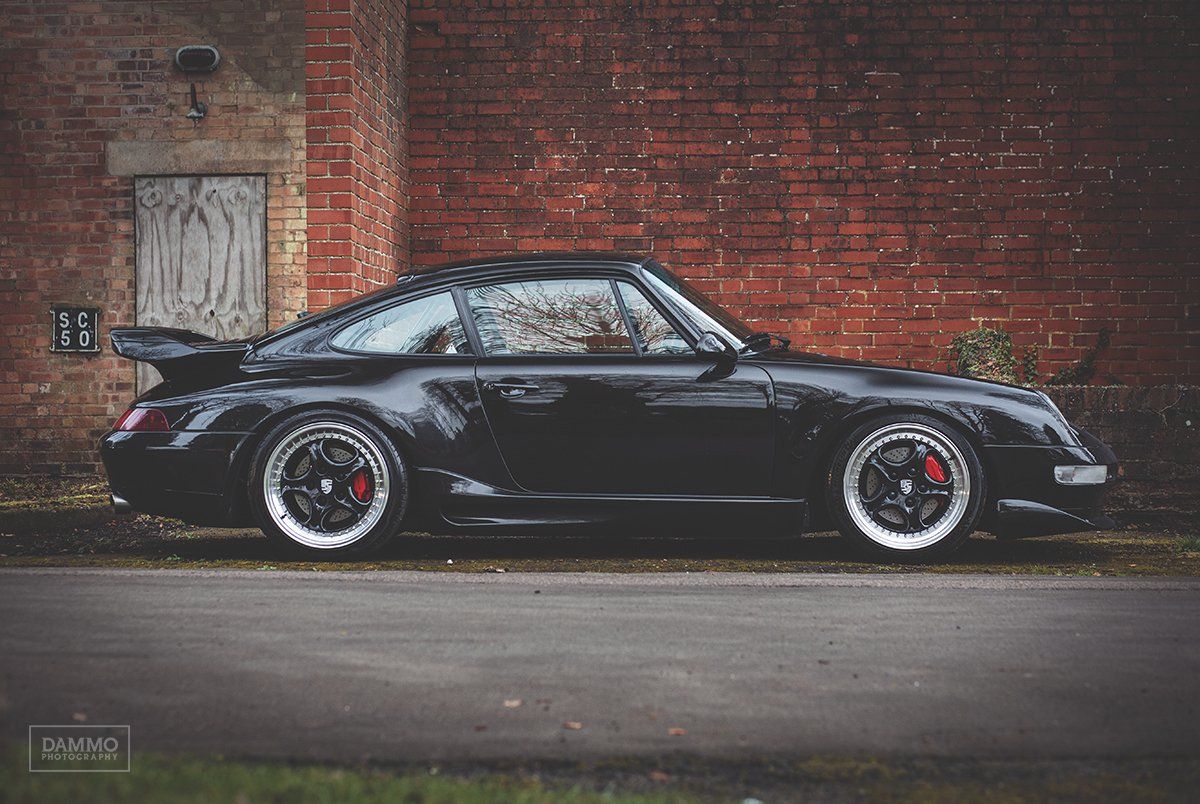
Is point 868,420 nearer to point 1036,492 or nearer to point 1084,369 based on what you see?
point 1036,492

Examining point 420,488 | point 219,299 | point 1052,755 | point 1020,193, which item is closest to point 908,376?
point 420,488

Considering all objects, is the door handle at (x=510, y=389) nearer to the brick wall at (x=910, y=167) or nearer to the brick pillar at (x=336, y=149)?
the brick pillar at (x=336, y=149)

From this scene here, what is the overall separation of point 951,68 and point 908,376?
5.21 metres

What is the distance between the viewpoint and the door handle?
5.46m

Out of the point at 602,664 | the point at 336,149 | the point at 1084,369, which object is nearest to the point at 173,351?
the point at 602,664

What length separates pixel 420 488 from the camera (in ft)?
17.8

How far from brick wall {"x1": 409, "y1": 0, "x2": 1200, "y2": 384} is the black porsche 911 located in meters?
4.40

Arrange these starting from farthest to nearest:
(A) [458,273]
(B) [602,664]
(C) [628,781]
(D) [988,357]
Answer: (D) [988,357] < (A) [458,273] < (B) [602,664] < (C) [628,781]

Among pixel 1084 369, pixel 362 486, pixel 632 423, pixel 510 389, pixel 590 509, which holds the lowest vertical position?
pixel 590 509

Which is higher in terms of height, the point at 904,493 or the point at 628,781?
the point at 904,493

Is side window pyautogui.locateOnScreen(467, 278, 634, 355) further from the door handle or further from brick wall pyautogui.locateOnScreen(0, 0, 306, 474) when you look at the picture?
brick wall pyautogui.locateOnScreen(0, 0, 306, 474)

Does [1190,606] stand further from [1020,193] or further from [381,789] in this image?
[1020,193]

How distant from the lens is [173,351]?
5.57 m

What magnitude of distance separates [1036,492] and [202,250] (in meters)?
6.31
